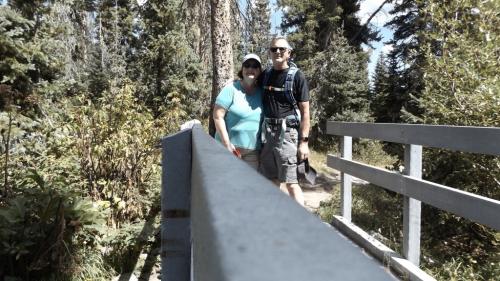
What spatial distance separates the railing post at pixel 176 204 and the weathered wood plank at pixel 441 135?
1.97 meters

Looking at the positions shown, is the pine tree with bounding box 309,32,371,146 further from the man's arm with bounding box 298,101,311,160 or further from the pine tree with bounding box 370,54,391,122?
the man's arm with bounding box 298,101,311,160

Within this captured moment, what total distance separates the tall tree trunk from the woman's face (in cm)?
290

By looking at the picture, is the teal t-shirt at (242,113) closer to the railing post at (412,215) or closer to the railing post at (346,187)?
the railing post at (346,187)

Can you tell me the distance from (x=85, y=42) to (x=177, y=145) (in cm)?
2668

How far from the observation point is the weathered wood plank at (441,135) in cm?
298

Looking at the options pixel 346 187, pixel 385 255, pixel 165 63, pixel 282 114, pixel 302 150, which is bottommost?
pixel 385 255

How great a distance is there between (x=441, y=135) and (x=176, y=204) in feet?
7.27

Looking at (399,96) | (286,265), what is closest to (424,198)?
(286,265)

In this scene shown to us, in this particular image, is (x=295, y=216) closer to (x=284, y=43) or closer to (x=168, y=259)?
(x=168, y=259)

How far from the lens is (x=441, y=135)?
3412 mm

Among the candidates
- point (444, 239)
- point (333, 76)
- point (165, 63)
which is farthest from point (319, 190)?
A: point (333, 76)

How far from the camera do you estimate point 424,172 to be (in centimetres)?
637

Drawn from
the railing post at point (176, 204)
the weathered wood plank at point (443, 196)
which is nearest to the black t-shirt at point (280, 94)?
the weathered wood plank at point (443, 196)

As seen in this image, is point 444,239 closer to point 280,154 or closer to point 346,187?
point 346,187
